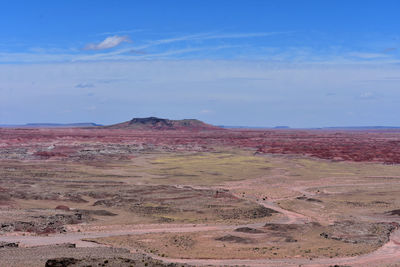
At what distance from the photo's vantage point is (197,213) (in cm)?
5688

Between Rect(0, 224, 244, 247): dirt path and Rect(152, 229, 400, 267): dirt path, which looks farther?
Rect(0, 224, 244, 247): dirt path

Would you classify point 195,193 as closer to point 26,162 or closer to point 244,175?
point 244,175

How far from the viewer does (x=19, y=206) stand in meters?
57.1

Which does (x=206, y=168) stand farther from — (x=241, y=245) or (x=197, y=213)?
(x=241, y=245)

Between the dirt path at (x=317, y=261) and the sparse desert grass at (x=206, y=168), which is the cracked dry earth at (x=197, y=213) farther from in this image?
the sparse desert grass at (x=206, y=168)

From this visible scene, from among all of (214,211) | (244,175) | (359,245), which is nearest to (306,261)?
(359,245)

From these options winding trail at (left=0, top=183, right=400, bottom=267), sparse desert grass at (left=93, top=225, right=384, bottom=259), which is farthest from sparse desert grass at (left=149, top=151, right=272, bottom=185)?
sparse desert grass at (left=93, top=225, right=384, bottom=259)

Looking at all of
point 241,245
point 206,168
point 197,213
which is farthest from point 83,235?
point 206,168

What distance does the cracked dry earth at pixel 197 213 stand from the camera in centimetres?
3744

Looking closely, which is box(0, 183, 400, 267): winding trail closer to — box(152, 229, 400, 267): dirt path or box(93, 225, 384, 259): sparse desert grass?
box(152, 229, 400, 267): dirt path

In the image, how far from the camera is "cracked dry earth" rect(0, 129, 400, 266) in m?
37.4

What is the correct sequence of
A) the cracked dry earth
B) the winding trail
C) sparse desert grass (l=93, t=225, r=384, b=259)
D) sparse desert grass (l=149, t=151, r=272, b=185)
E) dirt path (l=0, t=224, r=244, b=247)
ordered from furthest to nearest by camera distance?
1. sparse desert grass (l=149, t=151, r=272, b=185)
2. dirt path (l=0, t=224, r=244, b=247)
3. sparse desert grass (l=93, t=225, r=384, b=259)
4. the cracked dry earth
5. the winding trail

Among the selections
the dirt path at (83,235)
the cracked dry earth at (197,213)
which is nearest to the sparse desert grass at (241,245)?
the cracked dry earth at (197,213)

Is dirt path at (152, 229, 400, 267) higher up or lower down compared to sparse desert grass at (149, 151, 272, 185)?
lower down
